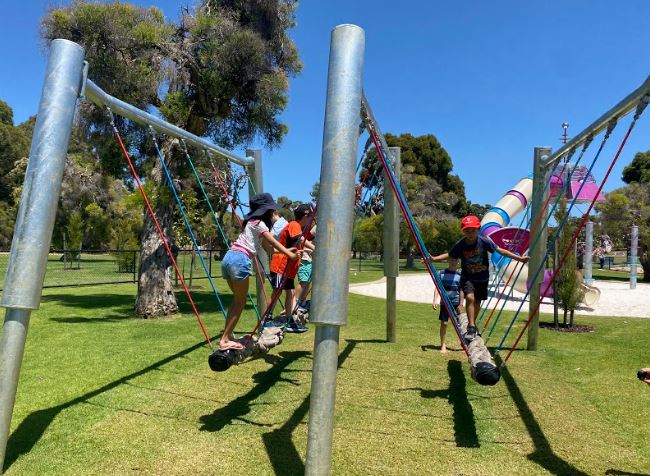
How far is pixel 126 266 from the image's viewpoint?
867 inches

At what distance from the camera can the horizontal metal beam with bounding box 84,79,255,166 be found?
3974 millimetres

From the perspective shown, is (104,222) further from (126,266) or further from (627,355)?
(627,355)

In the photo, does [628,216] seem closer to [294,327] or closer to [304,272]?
[304,272]

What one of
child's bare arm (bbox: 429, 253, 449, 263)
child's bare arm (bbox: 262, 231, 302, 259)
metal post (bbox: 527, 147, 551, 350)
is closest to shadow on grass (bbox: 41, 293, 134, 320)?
child's bare arm (bbox: 262, 231, 302, 259)

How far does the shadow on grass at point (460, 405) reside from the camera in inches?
151

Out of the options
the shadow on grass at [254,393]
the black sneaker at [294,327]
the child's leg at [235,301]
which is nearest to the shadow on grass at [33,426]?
the shadow on grass at [254,393]

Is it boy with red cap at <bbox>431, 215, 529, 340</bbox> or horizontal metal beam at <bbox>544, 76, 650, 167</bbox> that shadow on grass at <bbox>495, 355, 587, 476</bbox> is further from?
horizontal metal beam at <bbox>544, 76, 650, 167</bbox>

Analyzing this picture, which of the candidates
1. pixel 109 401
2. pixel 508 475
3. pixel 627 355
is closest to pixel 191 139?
pixel 109 401

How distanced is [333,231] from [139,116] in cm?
268

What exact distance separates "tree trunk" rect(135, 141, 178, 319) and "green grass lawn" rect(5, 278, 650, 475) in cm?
236

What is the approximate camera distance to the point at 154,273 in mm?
10156

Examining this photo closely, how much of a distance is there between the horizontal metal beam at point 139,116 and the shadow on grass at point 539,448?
4177 mm

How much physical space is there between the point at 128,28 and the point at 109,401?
26.4ft

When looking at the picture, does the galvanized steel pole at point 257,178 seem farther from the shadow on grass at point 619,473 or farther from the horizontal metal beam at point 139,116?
the shadow on grass at point 619,473
